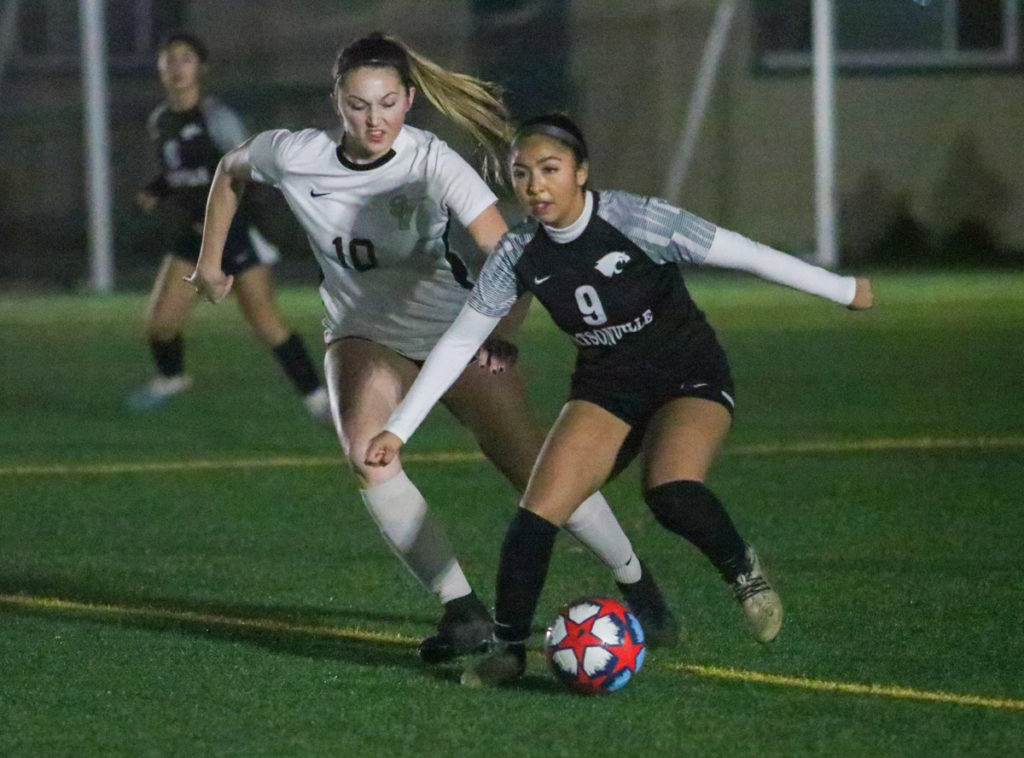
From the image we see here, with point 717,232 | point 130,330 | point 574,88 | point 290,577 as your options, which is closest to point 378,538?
point 290,577

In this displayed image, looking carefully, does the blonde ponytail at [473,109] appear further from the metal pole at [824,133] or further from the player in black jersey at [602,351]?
the metal pole at [824,133]

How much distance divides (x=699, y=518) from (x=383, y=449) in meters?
0.84

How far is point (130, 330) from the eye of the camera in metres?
17.1

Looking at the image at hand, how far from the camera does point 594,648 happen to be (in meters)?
4.93

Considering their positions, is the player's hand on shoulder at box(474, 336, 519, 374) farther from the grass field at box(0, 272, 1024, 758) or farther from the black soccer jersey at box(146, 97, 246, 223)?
the black soccer jersey at box(146, 97, 246, 223)

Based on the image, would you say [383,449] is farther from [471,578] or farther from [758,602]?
[471,578]

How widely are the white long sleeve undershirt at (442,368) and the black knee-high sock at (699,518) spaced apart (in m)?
0.59

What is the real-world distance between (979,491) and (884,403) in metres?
3.16

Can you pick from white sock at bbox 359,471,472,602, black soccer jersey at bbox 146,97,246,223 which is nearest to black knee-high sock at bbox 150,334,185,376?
black soccer jersey at bbox 146,97,246,223

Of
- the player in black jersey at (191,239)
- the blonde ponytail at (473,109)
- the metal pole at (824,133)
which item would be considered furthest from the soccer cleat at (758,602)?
the metal pole at (824,133)

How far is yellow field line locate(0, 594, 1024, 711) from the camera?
16.1 ft

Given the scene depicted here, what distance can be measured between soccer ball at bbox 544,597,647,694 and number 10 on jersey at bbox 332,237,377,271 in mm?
1262

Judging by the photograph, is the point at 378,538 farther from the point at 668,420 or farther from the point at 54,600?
the point at 668,420

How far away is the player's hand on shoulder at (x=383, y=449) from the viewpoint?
505cm
